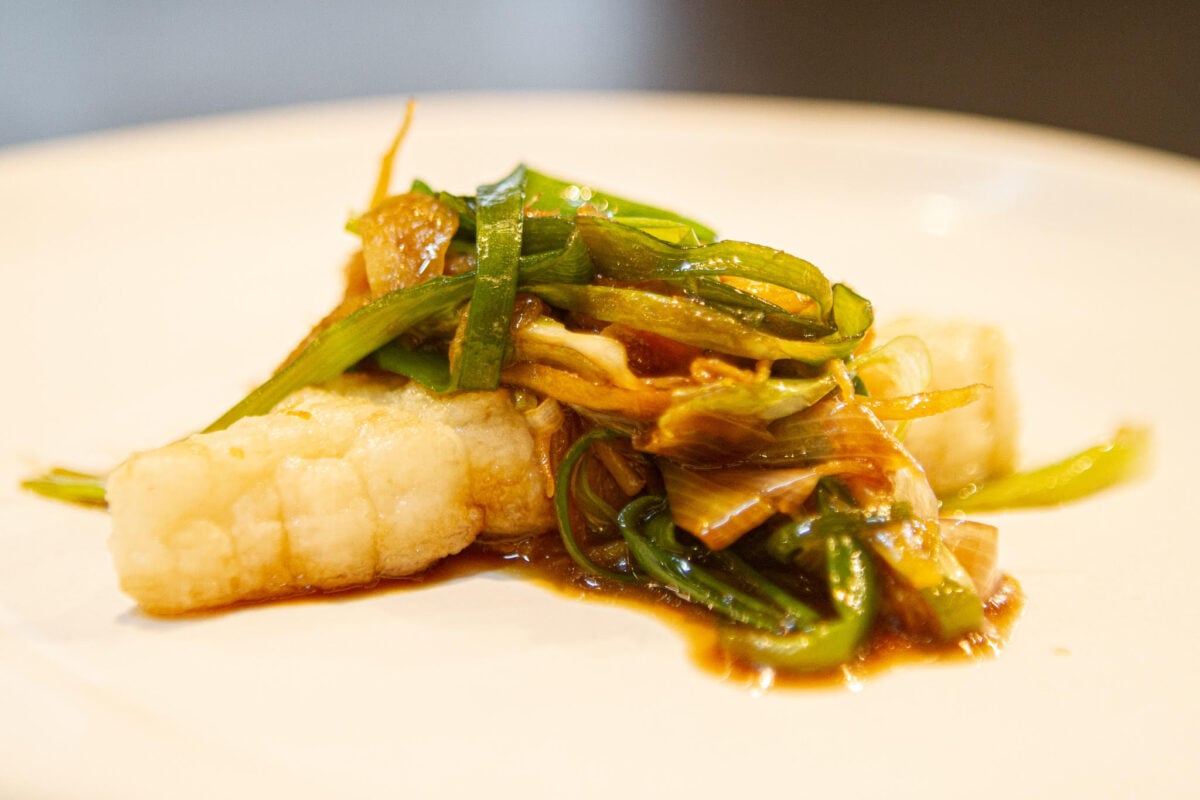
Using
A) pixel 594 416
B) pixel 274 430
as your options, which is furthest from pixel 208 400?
pixel 594 416

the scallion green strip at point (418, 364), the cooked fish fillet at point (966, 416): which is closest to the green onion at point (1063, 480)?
the cooked fish fillet at point (966, 416)

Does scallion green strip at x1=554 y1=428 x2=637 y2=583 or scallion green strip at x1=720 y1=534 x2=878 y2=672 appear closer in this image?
scallion green strip at x1=720 y1=534 x2=878 y2=672

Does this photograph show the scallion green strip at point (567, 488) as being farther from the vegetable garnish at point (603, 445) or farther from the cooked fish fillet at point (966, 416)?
the cooked fish fillet at point (966, 416)

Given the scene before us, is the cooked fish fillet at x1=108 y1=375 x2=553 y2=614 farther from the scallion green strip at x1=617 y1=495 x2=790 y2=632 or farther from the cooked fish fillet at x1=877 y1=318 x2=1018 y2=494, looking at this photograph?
the cooked fish fillet at x1=877 y1=318 x2=1018 y2=494

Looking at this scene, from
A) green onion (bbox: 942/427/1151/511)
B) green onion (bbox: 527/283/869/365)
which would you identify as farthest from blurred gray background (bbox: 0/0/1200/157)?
green onion (bbox: 527/283/869/365)

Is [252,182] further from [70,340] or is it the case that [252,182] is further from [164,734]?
[164,734]

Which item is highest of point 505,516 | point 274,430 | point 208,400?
point 274,430

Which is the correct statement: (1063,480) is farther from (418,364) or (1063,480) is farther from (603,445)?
(418,364)
